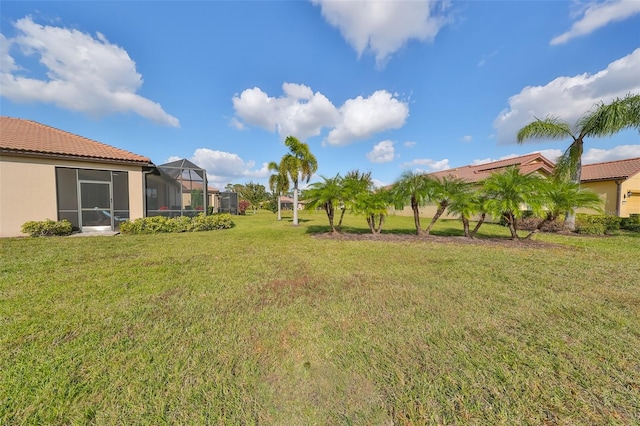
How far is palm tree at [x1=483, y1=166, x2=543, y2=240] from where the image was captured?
8.39 meters

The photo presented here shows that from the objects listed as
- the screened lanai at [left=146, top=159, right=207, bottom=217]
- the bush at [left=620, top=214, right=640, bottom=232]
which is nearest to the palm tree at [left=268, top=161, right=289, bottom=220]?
the screened lanai at [left=146, top=159, right=207, bottom=217]

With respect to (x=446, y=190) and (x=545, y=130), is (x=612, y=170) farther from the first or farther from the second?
(x=446, y=190)

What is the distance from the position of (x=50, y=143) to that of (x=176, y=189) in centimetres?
521

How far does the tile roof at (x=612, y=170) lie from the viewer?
56.5 ft

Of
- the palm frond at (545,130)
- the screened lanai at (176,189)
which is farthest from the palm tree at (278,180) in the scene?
the palm frond at (545,130)

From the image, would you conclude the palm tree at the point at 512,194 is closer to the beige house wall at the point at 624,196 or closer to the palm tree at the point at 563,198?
the palm tree at the point at 563,198

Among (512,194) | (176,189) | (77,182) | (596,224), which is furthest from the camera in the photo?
(176,189)

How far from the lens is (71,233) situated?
10.2 meters

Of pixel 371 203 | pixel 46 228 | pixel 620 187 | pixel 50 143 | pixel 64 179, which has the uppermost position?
pixel 50 143

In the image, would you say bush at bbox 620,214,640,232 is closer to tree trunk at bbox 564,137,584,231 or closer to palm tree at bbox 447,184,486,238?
tree trunk at bbox 564,137,584,231

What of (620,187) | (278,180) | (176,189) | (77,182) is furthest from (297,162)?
(620,187)

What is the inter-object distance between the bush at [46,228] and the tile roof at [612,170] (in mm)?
32536

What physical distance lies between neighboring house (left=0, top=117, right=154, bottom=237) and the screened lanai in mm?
737

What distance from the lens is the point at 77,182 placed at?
417 inches
